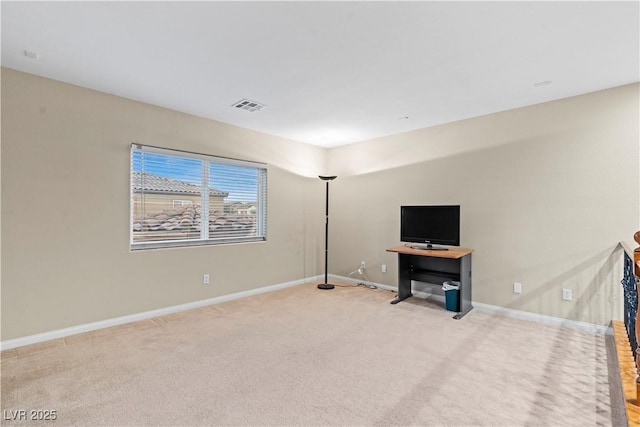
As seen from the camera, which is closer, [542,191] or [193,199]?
[542,191]

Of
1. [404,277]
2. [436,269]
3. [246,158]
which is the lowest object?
[404,277]

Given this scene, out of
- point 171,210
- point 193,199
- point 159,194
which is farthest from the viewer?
point 193,199

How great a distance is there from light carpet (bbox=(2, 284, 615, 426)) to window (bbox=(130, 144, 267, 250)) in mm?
1058

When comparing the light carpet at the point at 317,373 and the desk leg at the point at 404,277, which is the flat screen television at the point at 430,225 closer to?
the desk leg at the point at 404,277

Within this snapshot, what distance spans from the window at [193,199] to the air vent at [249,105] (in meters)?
0.89

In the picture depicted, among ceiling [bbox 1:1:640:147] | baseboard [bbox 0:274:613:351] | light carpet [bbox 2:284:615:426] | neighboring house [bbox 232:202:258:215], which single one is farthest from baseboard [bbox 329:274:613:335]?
neighboring house [bbox 232:202:258:215]

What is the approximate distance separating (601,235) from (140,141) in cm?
498

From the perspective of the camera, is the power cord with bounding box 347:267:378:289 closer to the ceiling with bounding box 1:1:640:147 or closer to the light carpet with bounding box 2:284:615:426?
the light carpet with bounding box 2:284:615:426

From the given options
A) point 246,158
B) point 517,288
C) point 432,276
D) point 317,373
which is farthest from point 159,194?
point 517,288

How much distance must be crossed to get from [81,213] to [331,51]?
9.42 ft

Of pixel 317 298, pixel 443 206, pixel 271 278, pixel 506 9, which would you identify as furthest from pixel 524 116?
pixel 271 278

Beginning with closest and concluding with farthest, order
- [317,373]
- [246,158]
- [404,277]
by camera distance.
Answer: [317,373] → [404,277] → [246,158]

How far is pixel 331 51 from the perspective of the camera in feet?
7.73

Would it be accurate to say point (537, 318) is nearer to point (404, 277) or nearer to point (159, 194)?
point (404, 277)
